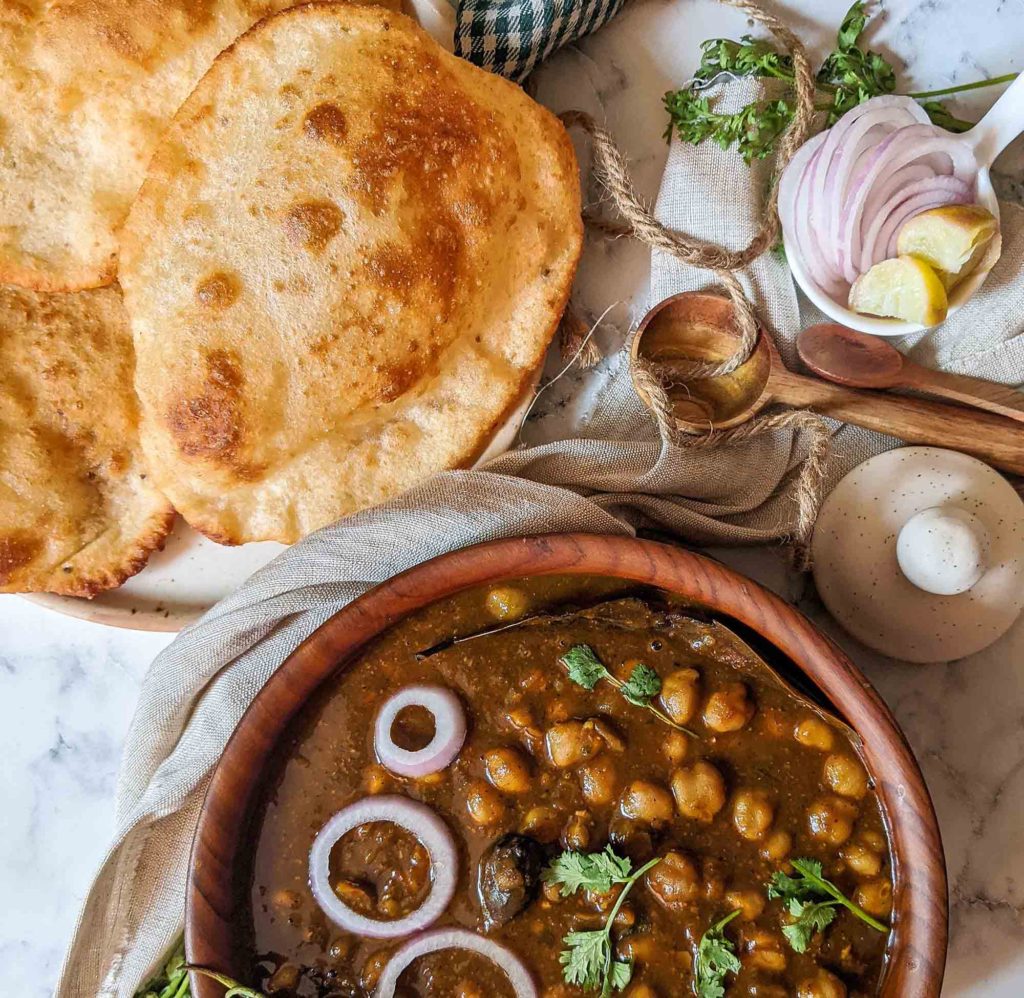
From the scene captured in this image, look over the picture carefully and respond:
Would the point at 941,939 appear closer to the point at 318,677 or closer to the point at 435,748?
the point at 435,748

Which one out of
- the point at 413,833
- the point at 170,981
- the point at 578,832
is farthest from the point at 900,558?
the point at 170,981

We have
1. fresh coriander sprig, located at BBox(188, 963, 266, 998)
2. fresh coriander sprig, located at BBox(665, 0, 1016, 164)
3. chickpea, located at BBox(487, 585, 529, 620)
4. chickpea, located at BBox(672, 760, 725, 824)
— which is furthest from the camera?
fresh coriander sprig, located at BBox(665, 0, 1016, 164)

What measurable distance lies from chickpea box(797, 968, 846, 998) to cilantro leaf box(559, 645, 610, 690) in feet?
3.04

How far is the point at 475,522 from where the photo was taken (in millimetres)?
2740

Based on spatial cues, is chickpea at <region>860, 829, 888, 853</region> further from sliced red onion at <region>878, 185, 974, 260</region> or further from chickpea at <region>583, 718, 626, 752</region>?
sliced red onion at <region>878, 185, 974, 260</region>

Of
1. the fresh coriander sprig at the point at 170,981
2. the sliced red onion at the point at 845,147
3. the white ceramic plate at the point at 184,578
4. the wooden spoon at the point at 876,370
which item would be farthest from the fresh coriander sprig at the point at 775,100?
the fresh coriander sprig at the point at 170,981

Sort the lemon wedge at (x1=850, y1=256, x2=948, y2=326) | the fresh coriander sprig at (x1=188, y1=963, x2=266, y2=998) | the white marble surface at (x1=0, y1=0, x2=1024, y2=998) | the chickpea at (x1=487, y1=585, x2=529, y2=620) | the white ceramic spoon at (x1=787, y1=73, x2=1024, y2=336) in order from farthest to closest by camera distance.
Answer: the white marble surface at (x1=0, y1=0, x2=1024, y2=998)
the white ceramic spoon at (x1=787, y1=73, x2=1024, y2=336)
the lemon wedge at (x1=850, y1=256, x2=948, y2=326)
the chickpea at (x1=487, y1=585, x2=529, y2=620)
the fresh coriander sprig at (x1=188, y1=963, x2=266, y2=998)

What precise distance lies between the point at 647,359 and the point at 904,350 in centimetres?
81

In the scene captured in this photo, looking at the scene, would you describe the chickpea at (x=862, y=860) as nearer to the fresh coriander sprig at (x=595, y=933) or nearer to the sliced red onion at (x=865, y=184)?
the fresh coriander sprig at (x=595, y=933)

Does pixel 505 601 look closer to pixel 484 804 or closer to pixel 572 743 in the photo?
pixel 572 743

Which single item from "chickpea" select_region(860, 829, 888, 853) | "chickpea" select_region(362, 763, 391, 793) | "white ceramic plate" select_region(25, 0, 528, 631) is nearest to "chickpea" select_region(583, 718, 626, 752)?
"chickpea" select_region(362, 763, 391, 793)

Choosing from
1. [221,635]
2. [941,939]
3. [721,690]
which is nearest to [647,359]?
[721,690]

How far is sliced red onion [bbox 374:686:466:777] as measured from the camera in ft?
8.21

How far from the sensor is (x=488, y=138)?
9.15 ft
